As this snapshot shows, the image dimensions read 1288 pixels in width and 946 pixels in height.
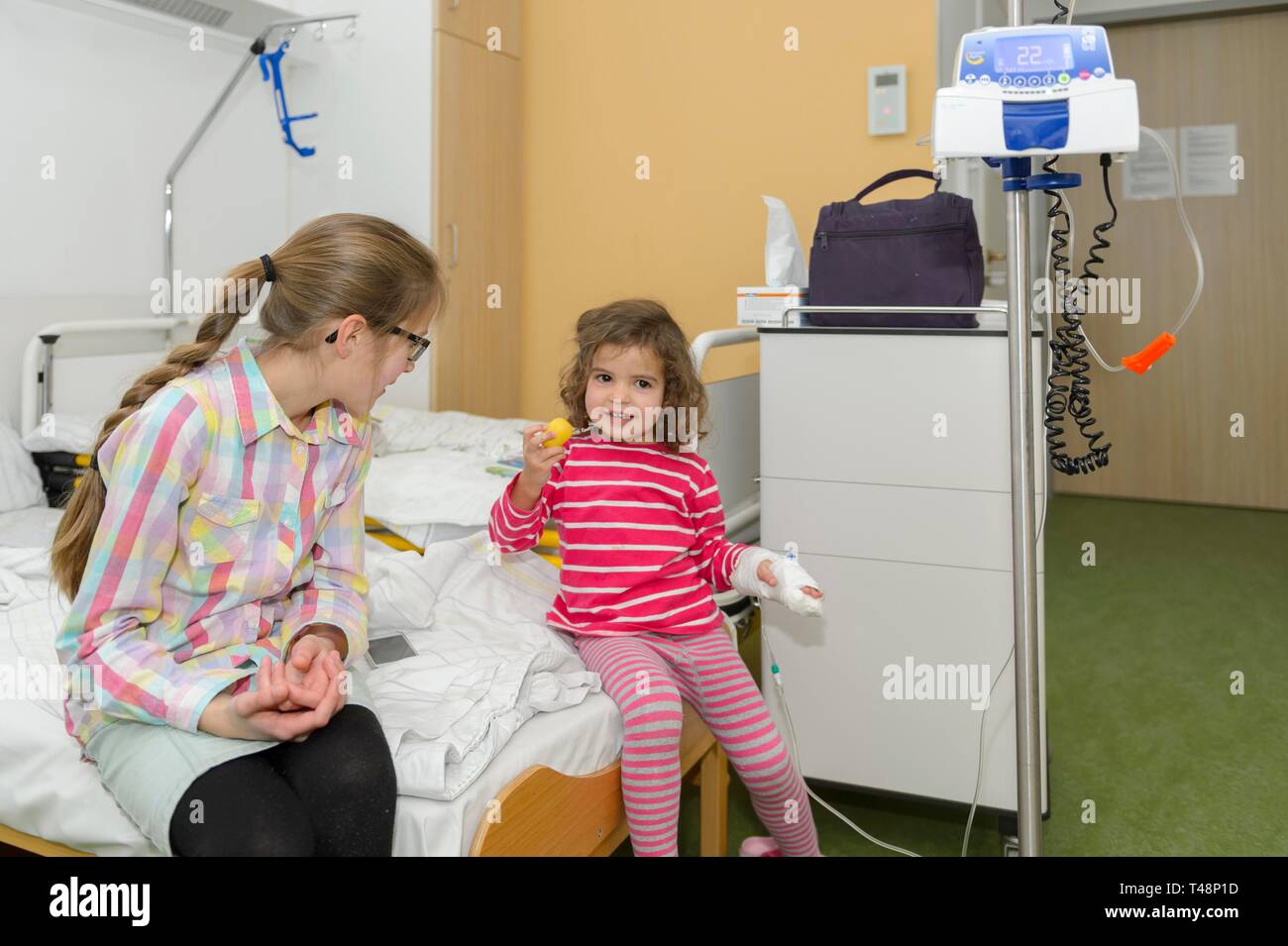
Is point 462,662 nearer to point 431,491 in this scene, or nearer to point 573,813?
point 573,813

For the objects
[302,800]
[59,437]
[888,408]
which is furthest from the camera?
[59,437]

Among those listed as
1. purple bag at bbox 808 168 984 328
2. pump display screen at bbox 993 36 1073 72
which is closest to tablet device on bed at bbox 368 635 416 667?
purple bag at bbox 808 168 984 328

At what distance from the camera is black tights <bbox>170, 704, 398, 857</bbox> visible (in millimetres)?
965

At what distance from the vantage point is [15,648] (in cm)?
143

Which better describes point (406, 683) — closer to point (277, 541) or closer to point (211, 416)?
point (277, 541)

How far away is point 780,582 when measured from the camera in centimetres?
143

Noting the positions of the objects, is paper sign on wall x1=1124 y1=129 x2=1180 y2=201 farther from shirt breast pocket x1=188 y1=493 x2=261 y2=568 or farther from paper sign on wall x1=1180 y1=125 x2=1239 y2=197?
shirt breast pocket x1=188 y1=493 x2=261 y2=568

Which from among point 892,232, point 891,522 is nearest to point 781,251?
point 892,232

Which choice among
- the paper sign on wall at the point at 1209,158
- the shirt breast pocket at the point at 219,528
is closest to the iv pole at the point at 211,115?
the shirt breast pocket at the point at 219,528

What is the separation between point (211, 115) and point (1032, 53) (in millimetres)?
2449

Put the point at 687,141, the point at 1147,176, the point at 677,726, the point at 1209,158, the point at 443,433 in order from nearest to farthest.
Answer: the point at 677,726
the point at 443,433
the point at 687,141
the point at 1209,158
the point at 1147,176

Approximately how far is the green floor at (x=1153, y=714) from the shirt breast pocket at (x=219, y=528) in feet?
3.04

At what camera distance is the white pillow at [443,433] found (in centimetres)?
267

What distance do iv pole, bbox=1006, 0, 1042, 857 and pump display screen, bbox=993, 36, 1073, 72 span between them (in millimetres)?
76
